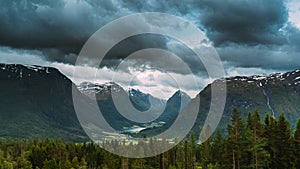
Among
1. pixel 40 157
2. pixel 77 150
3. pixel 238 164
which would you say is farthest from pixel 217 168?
pixel 77 150

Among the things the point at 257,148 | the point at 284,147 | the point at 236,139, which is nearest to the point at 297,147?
the point at 284,147

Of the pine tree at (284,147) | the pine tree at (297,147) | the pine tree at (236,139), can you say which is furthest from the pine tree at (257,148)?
the pine tree at (297,147)

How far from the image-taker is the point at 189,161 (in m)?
109

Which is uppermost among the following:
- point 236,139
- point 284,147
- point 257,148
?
point 236,139

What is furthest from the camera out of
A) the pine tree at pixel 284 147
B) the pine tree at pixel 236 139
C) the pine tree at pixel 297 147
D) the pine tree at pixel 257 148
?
the pine tree at pixel 297 147

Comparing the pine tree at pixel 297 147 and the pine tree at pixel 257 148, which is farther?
the pine tree at pixel 297 147

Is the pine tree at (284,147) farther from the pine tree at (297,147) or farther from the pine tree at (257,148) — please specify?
the pine tree at (257,148)

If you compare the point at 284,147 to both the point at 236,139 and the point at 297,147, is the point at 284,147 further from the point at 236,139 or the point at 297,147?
the point at 236,139

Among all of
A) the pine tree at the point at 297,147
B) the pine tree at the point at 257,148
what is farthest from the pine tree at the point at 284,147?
the pine tree at the point at 257,148

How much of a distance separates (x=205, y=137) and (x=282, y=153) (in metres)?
40.8

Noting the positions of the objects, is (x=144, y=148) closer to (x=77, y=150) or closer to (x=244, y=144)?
(x=77, y=150)

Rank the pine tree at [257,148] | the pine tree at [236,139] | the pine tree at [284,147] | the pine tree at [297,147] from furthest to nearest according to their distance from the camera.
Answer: the pine tree at [297,147] < the pine tree at [284,147] < the pine tree at [236,139] < the pine tree at [257,148]

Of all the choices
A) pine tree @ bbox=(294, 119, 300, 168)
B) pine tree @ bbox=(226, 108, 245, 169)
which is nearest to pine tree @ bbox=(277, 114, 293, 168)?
pine tree @ bbox=(294, 119, 300, 168)

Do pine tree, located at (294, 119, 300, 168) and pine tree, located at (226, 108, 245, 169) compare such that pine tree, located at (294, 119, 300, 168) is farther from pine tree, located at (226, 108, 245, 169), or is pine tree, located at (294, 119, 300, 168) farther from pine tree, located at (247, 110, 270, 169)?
pine tree, located at (226, 108, 245, 169)
